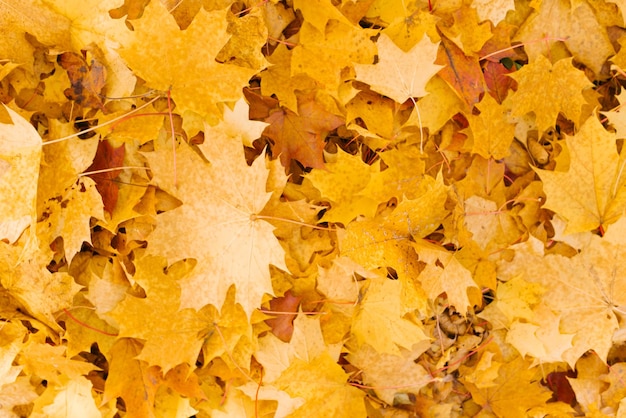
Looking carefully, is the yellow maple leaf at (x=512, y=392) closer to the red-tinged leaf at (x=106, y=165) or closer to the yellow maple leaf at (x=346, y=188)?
the yellow maple leaf at (x=346, y=188)

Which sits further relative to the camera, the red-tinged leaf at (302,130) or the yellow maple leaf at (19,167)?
the red-tinged leaf at (302,130)

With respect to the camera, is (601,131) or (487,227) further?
(487,227)

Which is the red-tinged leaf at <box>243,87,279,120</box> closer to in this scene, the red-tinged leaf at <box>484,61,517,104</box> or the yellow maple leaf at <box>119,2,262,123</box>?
the yellow maple leaf at <box>119,2,262,123</box>

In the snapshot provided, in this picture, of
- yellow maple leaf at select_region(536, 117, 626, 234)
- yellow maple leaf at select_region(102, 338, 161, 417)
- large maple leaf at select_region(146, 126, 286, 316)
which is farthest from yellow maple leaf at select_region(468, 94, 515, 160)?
yellow maple leaf at select_region(102, 338, 161, 417)

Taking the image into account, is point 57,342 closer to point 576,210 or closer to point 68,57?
point 68,57

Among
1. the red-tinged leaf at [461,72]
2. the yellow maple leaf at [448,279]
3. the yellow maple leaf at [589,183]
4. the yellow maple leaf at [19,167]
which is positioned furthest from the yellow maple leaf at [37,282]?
the yellow maple leaf at [589,183]

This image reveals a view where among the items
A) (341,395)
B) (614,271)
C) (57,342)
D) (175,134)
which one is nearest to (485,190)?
(614,271)

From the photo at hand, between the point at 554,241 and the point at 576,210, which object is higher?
the point at 576,210
